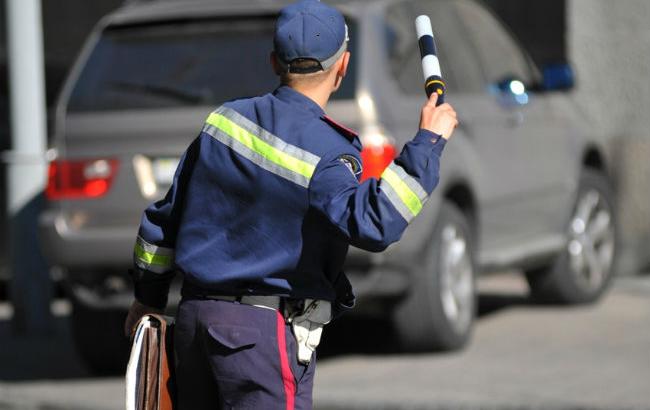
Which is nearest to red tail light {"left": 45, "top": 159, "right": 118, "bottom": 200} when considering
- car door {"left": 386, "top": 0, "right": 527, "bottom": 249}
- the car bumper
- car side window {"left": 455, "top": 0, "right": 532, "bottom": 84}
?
the car bumper

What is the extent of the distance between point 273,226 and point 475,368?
3.94 meters

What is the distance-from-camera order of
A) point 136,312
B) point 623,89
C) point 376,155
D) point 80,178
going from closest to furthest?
point 136,312 < point 376,155 < point 80,178 < point 623,89

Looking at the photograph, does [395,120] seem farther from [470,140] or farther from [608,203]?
[608,203]

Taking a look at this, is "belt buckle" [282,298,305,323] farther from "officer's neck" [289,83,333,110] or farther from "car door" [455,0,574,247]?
"car door" [455,0,574,247]

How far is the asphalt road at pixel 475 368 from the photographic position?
6789 mm

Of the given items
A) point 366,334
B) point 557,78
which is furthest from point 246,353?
point 557,78

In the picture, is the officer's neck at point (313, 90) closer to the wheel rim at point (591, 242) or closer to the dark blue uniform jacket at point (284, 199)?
the dark blue uniform jacket at point (284, 199)

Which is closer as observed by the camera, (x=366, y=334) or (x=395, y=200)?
(x=395, y=200)

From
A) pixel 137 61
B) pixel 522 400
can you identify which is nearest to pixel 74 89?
pixel 137 61

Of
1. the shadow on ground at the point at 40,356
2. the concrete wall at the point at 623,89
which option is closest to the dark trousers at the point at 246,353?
the shadow on ground at the point at 40,356

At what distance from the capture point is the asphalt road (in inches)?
267

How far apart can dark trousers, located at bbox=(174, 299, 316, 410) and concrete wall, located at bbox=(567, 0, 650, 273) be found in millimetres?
7125

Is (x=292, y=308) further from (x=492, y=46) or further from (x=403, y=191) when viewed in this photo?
(x=492, y=46)

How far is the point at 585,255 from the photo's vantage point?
9336mm
